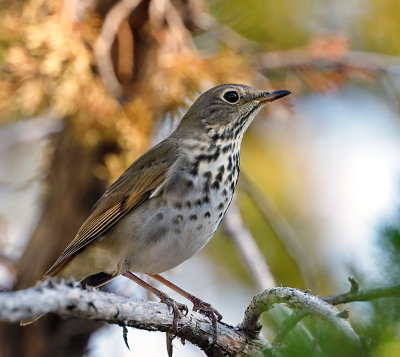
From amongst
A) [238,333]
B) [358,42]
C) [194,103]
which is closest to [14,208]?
[194,103]

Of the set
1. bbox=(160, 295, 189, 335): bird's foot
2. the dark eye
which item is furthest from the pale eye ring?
bbox=(160, 295, 189, 335): bird's foot

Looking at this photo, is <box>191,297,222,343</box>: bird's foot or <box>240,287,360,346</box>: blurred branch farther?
<box>191,297,222,343</box>: bird's foot

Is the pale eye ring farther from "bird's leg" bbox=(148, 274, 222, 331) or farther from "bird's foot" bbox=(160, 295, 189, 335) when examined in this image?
"bird's foot" bbox=(160, 295, 189, 335)

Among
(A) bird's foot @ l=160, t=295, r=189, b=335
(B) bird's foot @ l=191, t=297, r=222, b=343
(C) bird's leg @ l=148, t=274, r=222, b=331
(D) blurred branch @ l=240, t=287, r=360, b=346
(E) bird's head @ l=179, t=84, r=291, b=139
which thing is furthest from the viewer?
(E) bird's head @ l=179, t=84, r=291, b=139

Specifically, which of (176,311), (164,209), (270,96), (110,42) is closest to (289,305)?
(176,311)

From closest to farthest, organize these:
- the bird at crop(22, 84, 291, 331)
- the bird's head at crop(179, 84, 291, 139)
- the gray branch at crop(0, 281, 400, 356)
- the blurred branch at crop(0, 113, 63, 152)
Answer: the gray branch at crop(0, 281, 400, 356)
the bird at crop(22, 84, 291, 331)
the bird's head at crop(179, 84, 291, 139)
the blurred branch at crop(0, 113, 63, 152)

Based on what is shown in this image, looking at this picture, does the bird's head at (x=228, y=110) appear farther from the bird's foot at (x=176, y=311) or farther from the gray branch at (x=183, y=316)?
the gray branch at (x=183, y=316)
